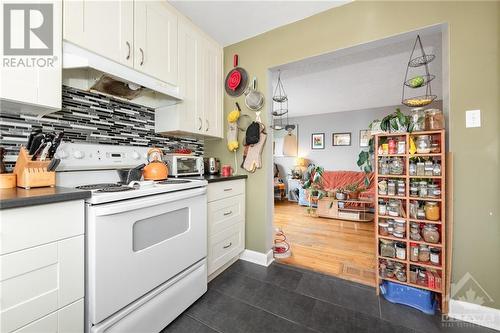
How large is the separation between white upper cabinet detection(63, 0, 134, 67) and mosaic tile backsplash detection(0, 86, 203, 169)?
356 millimetres

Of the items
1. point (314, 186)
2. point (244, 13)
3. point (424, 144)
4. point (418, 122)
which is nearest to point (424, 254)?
point (424, 144)

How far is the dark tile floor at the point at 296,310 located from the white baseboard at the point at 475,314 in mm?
46

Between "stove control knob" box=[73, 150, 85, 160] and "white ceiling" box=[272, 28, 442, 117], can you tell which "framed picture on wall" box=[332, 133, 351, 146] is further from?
"stove control knob" box=[73, 150, 85, 160]

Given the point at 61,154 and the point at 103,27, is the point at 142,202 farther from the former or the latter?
the point at 103,27

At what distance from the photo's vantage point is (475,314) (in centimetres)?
133

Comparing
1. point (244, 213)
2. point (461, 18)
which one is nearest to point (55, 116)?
point (244, 213)

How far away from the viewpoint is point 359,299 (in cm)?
158

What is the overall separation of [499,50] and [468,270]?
141 centimetres

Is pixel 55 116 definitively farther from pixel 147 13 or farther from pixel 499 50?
pixel 499 50

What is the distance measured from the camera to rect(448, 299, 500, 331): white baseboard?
1.29 meters

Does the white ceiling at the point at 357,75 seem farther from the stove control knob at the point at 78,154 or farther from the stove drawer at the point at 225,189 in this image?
the stove control knob at the point at 78,154

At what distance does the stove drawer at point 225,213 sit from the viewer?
1796 millimetres

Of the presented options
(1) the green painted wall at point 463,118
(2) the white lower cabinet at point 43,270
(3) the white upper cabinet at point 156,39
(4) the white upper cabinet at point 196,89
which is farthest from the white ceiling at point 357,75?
(2) the white lower cabinet at point 43,270

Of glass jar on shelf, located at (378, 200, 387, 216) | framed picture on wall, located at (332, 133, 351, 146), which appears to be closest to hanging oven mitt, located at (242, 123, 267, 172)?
glass jar on shelf, located at (378, 200, 387, 216)
